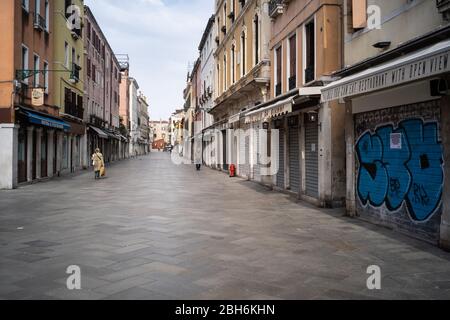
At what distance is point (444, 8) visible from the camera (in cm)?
705

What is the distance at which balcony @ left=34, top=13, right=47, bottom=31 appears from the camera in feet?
70.0

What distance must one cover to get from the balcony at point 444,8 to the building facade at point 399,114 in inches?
0.6

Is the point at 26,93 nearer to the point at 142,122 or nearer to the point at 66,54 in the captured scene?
the point at 66,54

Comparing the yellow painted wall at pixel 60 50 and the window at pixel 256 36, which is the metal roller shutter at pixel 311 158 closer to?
the window at pixel 256 36

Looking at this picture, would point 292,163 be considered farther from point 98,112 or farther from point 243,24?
point 98,112

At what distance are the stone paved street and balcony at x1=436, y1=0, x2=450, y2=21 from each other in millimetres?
3771

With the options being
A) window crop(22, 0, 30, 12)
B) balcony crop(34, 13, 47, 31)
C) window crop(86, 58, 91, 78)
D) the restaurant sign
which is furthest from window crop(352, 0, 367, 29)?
window crop(86, 58, 91, 78)

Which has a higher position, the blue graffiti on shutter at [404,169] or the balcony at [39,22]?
the balcony at [39,22]

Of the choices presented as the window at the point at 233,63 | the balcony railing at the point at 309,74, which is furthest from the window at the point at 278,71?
the window at the point at 233,63

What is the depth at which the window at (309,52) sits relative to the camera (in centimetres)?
1422

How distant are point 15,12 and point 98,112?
84.6 ft

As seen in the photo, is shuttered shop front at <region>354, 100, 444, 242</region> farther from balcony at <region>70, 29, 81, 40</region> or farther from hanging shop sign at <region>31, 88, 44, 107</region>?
balcony at <region>70, 29, 81, 40</region>

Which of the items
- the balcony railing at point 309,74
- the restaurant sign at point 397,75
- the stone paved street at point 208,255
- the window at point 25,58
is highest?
the window at point 25,58

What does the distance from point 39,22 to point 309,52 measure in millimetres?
14306
